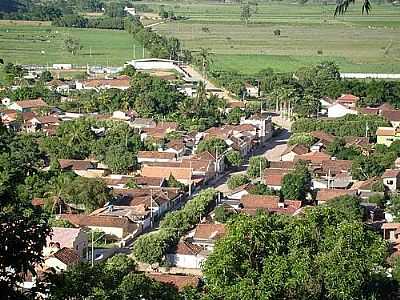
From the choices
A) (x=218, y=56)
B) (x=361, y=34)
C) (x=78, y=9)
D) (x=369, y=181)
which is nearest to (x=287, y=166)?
(x=369, y=181)

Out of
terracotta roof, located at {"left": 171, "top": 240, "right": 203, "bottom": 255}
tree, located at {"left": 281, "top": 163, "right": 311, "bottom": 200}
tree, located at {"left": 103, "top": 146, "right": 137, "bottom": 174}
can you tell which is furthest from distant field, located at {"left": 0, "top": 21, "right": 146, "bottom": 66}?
terracotta roof, located at {"left": 171, "top": 240, "right": 203, "bottom": 255}

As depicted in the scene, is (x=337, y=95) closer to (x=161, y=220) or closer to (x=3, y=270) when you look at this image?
(x=161, y=220)

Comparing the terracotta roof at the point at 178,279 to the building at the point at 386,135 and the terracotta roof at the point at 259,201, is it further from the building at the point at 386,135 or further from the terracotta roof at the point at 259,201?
the building at the point at 386,135

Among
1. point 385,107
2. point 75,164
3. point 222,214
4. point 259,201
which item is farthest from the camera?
point 385,107

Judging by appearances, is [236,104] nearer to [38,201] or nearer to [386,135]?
[386,135]

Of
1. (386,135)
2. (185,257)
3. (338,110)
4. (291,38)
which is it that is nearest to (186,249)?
(185,257)

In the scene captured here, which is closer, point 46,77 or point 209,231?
point 209,231

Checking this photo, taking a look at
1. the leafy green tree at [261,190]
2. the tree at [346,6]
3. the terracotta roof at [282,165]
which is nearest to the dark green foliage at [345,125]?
the terracotta roof at [282,165]
